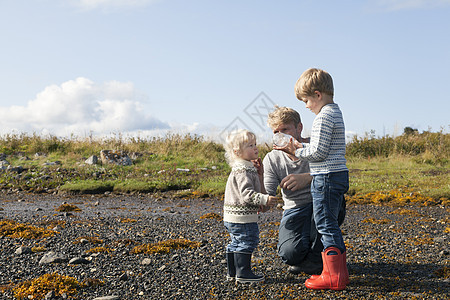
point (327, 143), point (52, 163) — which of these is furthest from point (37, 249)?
point (52, 163)

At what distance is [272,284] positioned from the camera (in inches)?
186

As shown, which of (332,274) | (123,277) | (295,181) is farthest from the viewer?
(123,277)

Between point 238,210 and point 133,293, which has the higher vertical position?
point 238,210

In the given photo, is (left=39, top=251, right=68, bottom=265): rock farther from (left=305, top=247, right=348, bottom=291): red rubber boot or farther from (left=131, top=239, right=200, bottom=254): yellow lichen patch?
(left=305, top=247, right=348, bottom=291): red rubber boot

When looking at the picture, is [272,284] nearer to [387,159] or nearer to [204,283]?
[204,283]

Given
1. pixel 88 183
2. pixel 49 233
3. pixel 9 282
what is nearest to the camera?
pixel 9 282

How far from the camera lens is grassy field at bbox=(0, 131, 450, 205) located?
45.6 feet

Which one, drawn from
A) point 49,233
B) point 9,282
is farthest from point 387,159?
point 9,282

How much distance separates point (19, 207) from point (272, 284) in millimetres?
10413

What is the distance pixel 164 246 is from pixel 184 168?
1249 centimetres

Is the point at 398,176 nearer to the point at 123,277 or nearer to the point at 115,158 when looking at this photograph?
the point at 115,158

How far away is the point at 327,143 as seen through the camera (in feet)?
13.5

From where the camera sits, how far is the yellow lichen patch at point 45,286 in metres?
4.72

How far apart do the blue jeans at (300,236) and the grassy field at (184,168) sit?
7520 millimetres
